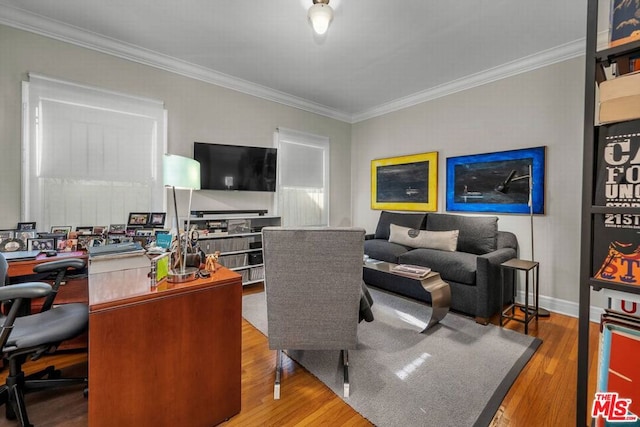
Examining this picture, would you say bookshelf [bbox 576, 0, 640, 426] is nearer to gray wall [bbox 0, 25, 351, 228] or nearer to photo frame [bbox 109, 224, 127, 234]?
photo frame [bbox 109, 224, 127, 234]

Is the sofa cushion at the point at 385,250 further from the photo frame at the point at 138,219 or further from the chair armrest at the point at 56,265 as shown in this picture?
the chair armrest at the point at 56,265

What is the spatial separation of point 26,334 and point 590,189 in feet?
8.15

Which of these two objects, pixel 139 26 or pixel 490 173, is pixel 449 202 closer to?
pixel 490 173

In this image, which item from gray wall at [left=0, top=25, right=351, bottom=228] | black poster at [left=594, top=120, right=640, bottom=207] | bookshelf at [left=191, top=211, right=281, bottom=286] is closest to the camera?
black poster at [left=594, top=120, right=640, bottom=207]

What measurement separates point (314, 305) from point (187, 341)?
26.6 inches

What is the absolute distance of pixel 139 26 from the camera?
98.9 inches

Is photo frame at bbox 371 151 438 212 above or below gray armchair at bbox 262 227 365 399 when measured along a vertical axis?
above

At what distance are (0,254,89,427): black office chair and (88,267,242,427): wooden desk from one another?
48 centimetres

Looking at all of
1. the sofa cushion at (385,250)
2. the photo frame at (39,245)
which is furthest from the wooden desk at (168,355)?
the sofa cushion at (385,250)

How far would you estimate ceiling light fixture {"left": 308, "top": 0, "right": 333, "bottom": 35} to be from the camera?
1983 mm

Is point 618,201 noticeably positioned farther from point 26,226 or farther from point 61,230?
point 26,226

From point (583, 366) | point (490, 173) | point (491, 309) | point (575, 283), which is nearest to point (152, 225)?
point (583, 366)

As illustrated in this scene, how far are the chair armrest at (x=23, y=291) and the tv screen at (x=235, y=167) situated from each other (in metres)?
2.17

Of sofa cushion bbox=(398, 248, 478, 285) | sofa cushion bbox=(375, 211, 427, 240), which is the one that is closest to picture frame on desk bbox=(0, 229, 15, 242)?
sofa cushion bbox=(398, 248, 478, 285)
